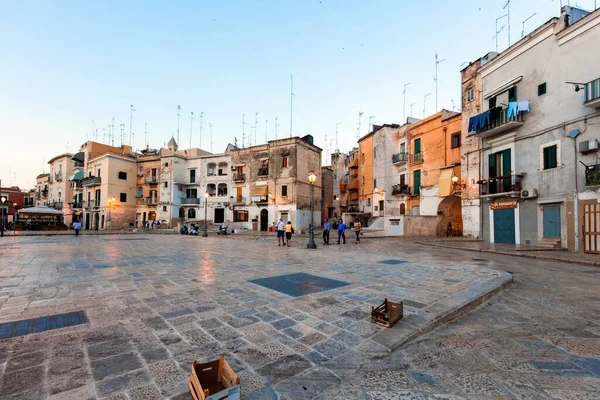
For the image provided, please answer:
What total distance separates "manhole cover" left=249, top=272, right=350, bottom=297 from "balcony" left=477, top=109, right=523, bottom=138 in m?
15.8

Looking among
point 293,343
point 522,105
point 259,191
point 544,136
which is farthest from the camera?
point 259,191

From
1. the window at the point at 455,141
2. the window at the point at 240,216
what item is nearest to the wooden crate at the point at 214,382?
the window at the point at 455,141

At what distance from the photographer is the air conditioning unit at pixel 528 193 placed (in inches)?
585

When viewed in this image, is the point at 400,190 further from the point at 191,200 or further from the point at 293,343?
the point at 191,200

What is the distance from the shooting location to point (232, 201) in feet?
123

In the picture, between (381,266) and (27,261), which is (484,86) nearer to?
(381,266)

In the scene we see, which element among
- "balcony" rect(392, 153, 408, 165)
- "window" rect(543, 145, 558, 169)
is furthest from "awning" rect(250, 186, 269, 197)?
"window" rect(543, 145, 558, 169)

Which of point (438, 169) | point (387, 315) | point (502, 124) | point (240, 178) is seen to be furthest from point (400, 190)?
point (387, 315)

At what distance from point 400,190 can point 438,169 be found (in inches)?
184

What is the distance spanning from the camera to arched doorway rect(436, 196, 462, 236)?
2351 centimetres

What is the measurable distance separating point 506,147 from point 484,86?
15.4ft

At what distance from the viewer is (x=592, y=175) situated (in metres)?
11.9

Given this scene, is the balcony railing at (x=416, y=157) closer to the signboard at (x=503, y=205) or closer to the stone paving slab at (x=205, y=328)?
the signboard at (x=503, y=205)

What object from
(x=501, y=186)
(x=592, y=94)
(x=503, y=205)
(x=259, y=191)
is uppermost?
(x=592, y=94)
